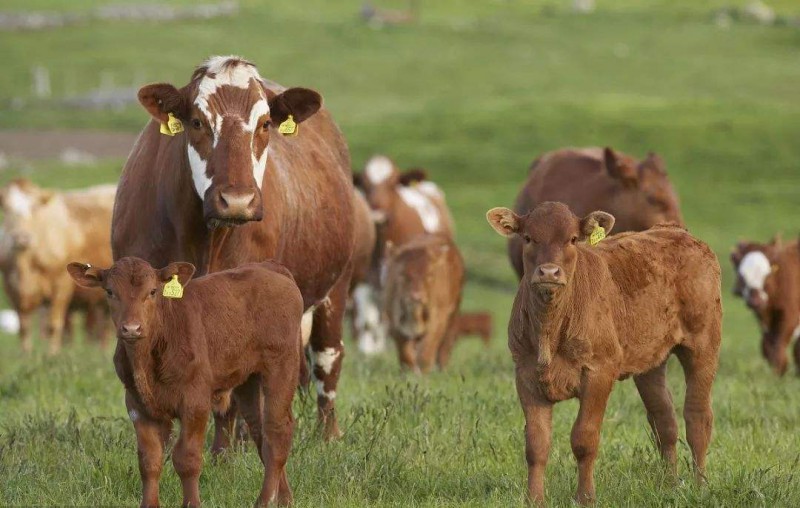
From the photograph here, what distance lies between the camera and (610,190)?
13797 millimetres

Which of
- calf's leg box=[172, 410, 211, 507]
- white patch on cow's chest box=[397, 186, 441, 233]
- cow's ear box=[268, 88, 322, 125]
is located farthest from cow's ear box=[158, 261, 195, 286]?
white patch on cow's chest box=[397, 186, 441, 233]

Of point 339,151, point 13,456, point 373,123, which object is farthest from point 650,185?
point 373,123

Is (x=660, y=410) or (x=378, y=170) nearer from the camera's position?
(x=660, y=410)

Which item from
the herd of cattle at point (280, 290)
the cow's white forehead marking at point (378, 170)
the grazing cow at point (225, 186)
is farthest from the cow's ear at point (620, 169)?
the cow's white forehead marking at point (378, 170)

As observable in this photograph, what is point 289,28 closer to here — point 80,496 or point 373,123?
point 373,123

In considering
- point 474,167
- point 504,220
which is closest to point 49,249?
point 504,220

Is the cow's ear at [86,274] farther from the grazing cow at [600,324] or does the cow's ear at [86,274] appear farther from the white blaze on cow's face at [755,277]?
the white blaze on cow's face at [755,277]

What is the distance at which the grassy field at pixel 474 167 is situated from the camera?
7.29m

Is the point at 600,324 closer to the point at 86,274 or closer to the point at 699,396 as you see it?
the point at 699,396

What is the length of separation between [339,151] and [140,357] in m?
4.94

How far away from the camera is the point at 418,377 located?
38.6 feet

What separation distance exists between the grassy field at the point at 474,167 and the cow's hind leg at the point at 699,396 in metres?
0.16

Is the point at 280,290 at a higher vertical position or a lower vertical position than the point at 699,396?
higher

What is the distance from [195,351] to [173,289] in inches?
11.5
